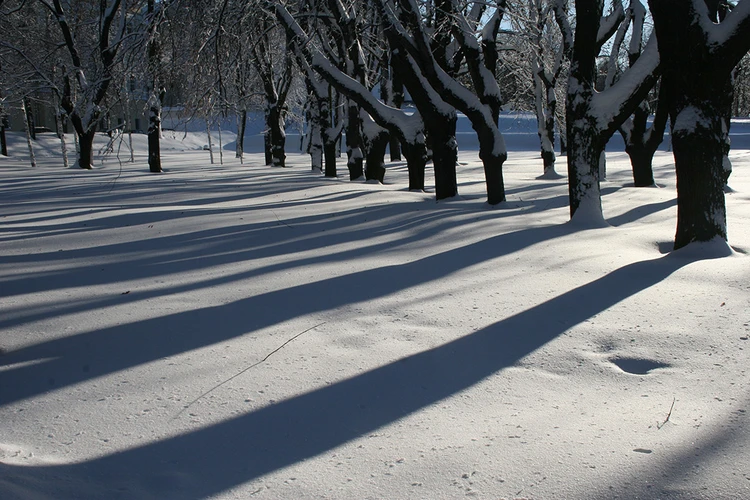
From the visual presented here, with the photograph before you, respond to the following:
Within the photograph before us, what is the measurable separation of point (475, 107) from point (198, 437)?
8.27 meters

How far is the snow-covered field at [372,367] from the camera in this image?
248 centimetres

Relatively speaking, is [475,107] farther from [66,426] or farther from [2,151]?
[2,151]

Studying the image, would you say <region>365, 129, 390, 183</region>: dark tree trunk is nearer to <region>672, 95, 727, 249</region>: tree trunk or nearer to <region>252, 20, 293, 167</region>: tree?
<region>252, 20, 293, 167</region>: tree

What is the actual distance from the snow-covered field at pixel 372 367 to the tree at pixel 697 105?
36cm

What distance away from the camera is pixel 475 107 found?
32.8 feet

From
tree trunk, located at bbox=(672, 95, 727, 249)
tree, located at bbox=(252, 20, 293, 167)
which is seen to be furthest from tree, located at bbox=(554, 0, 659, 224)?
tree, located at bbox=(252, 20, 293, 167)

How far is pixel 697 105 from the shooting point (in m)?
6.11

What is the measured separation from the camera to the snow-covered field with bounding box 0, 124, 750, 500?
2.48m

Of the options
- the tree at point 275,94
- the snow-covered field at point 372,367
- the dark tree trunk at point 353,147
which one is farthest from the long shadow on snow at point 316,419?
the tree at point 275,94

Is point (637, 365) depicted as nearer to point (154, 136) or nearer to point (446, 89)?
point (446, 89)

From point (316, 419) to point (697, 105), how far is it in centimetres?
526

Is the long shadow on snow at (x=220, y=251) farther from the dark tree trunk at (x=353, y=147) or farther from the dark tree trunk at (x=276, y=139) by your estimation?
the dark tree trunk at (x=276, y=139)

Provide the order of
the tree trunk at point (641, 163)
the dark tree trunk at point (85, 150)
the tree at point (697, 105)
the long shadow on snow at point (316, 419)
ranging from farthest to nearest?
the dark tree trunk at point (85, 150), the tree trunk at point (641, 163), the tree at point (697, 105), the long shadow on snow at point (316, 419)

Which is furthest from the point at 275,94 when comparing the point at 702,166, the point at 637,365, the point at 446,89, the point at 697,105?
the point at 637,365
